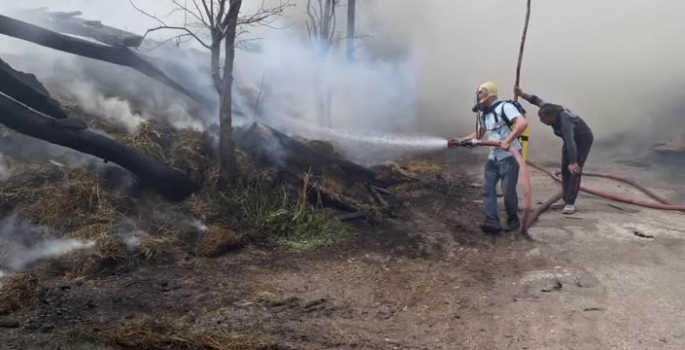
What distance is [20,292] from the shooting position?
13.3 feet

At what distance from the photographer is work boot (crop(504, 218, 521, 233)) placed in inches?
237

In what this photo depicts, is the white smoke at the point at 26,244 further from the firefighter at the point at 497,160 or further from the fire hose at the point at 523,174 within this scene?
the firefighter at the point at 497,160

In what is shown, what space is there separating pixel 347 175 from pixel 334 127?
3.92 metres

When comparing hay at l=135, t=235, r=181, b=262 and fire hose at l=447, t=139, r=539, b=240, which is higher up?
fire hose at l=447, t=139, r=539, b=240

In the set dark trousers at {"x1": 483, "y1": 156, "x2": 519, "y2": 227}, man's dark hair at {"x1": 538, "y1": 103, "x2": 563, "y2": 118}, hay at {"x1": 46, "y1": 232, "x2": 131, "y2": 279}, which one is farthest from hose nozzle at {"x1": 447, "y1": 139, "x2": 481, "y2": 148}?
hay at {"x1": 46, "y1": 232, "x2": 131, "y2": 279}

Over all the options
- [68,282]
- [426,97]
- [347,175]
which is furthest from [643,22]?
[68,282]

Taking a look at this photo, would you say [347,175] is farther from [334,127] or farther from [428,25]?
[428,25]

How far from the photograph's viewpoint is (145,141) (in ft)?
21.5

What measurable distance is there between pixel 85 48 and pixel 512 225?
5177 mm

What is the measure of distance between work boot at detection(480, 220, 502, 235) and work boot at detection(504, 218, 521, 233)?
93 millimetres

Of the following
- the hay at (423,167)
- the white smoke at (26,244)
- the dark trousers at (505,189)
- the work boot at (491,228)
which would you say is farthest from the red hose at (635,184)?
the white smoke at (26,244)

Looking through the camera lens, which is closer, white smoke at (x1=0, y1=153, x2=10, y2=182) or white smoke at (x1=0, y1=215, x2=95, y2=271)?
white smoke at (x1=0, y1=215, x2=95, y2=271)

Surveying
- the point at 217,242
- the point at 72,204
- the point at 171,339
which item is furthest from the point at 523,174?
the point at 72,204

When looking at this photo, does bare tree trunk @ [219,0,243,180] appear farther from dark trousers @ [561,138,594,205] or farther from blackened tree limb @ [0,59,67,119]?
dark trousers @ [561,138,594,205]
